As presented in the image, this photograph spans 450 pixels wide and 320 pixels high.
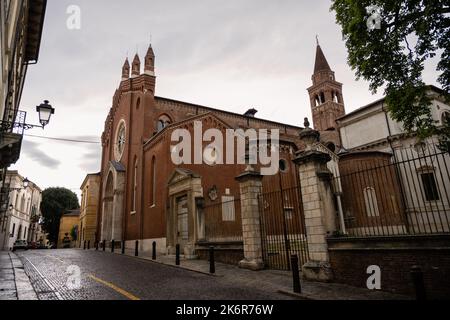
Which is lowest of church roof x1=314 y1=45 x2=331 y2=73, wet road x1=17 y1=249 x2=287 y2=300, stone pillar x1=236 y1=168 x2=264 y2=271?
wet road x1=17 y1=249 x2=287 y2=300

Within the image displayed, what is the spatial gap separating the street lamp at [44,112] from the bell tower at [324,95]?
1750 inches

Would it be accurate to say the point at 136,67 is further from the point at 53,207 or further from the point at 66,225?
the point at 53,207

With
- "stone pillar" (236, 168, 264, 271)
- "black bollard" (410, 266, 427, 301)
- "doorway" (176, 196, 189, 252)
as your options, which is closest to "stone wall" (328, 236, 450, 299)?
"black bollard" (410, 266, 427, 301)

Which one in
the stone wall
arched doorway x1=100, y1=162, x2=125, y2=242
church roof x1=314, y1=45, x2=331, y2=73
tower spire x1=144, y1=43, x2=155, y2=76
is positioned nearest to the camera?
the stone wall

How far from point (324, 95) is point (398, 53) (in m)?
43.4

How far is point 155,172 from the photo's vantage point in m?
18.8

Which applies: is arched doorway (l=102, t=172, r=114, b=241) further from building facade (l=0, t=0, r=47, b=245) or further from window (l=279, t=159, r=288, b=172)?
window (l=279, t=159, r=288, b=172)

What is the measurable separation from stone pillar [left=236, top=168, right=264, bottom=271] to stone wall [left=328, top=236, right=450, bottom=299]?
3.04m

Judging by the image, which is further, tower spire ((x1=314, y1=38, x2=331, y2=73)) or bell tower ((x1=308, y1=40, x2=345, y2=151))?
tower spire ((x1=314, y1=38, x2=331, y2=73))

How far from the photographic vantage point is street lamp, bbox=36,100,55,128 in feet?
29.6

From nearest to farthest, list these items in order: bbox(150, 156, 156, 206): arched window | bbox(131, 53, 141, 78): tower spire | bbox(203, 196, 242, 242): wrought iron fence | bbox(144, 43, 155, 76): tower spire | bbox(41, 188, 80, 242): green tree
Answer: bbox(203, 196, 242, 242): wrought iron fence < bbox(150, 156, 156, 206): arched window < bbox(144, 43, 155, 76): tower spire < bbox(131, 53, 141, 78): tower spire < bbox(41, 188, 80, 242): green tree
